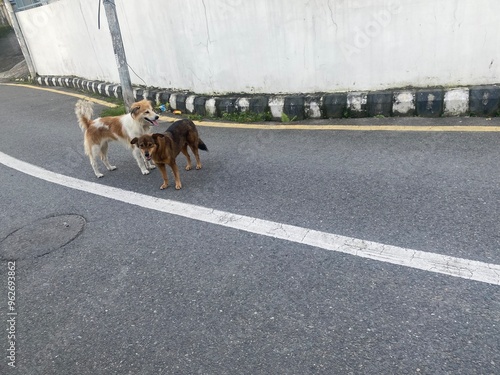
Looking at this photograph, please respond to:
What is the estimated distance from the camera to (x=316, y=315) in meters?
2.57

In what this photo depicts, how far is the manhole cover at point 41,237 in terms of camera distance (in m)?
3.72

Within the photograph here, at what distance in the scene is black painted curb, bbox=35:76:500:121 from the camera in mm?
5211

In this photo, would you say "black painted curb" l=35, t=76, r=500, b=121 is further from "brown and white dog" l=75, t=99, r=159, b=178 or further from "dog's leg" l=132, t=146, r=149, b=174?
→ "dog's leg" l=132, t=146, r=149, b=174

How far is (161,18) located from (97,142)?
335cm

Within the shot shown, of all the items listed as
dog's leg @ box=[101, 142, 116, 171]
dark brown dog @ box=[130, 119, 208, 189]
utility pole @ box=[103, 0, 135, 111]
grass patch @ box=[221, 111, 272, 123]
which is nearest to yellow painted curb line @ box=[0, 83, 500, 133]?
grass patch @ box=[221, 111, 272, 123]

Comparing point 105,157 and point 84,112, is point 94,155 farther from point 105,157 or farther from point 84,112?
point 84,112

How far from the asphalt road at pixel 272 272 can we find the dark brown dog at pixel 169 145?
259 millimetres

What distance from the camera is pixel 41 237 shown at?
3.95 m

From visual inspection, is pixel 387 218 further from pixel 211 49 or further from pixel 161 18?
pixel 161 18

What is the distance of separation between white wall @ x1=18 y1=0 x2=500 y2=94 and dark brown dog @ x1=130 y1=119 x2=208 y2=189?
2.16 m

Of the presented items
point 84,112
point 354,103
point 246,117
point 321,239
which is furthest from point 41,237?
point 354,103

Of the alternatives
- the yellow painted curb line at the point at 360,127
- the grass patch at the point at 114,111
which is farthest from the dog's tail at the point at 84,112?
the grass patch at the point at 114,111

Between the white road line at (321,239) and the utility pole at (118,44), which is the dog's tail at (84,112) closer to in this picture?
the white road line at (321,239)

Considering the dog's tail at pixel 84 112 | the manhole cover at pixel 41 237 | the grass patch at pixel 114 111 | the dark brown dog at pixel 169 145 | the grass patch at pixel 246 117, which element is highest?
the dog's tail at pixel 84 112
